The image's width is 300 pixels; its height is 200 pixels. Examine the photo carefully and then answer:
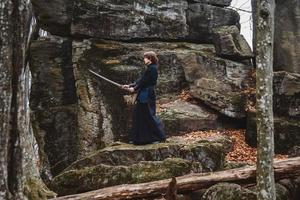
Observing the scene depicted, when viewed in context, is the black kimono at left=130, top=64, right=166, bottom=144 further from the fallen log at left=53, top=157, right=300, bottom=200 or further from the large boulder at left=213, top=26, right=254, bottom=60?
the large boulder at left=213, top=26, right=254, bottom=60

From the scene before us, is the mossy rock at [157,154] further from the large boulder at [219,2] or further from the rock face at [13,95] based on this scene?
the large boulder at [219,2]

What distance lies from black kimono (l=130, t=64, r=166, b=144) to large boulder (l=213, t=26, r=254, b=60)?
6.29 m

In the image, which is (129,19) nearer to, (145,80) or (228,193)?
(145,80)

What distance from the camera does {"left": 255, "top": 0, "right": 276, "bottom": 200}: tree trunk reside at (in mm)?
6453

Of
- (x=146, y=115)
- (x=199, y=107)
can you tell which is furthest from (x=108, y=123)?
(x=146, y=115)

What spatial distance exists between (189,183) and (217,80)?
8086 millimetres

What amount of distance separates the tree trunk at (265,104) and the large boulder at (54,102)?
29.4 ft

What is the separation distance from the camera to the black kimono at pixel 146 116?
10.1 meters

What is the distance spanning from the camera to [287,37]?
50.6 feet

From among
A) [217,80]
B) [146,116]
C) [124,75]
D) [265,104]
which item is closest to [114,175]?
[146,116]

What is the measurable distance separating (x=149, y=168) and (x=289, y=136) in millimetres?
5954

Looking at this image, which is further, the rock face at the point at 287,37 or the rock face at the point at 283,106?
the rock face at the point at 287,37

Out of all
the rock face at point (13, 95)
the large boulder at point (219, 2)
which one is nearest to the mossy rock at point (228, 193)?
the rock face at point (13, 95)

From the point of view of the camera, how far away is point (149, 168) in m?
8.05
